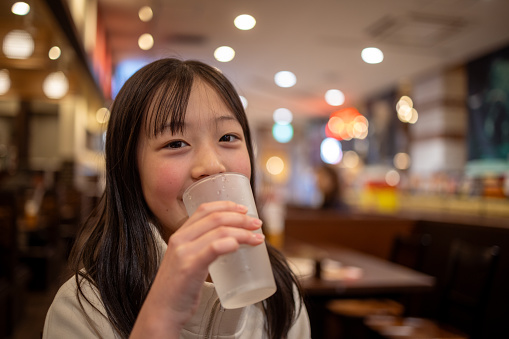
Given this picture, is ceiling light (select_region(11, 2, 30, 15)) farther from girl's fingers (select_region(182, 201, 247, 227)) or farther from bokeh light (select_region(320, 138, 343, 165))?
bokeh light (select_region(320, 138, 343, 165))

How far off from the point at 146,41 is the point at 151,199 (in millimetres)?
7507

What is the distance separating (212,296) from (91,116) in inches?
433

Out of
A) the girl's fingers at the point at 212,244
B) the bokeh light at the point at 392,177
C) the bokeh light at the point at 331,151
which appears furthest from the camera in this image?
the bokeh light at the point at 331,151

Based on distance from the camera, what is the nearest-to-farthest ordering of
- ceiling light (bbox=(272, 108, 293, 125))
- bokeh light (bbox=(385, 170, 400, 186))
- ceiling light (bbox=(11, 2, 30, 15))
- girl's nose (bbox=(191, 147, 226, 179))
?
1. girl's nose (bbox=(191, 147, 226, 179))
2. ceiling light (bbox=(11, 2, 30, 15))
3. bokeh light (bbox=(385, 170, 400, 186))
4. ceiling light (bbox=(272, 108, 293, 125))

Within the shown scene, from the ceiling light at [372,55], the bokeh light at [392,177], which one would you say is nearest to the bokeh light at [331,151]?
the bokeh light at [392,177]

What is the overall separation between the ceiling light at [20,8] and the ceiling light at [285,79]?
6130 mm

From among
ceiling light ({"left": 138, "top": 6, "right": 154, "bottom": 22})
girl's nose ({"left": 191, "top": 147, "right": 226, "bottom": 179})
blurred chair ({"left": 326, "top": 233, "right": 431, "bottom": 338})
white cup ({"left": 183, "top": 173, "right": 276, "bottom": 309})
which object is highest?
ceiling light ({"left": 138, "top": 6, "right": 154, "bottom": 22})

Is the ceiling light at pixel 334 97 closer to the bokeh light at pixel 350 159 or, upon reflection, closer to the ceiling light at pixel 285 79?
the ceiling light at pixel 285 79

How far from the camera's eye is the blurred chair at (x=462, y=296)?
259 centimetres

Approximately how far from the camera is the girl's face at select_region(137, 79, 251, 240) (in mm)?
798

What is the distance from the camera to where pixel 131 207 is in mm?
891

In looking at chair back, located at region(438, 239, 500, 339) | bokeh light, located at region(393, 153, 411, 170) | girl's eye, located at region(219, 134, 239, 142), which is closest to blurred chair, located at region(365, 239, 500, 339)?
chair back, located at region(438, 239, 500, 339)

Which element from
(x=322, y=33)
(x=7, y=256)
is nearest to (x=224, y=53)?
(x=322, y=33)

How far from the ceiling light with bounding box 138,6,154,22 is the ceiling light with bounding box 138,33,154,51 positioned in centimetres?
62
